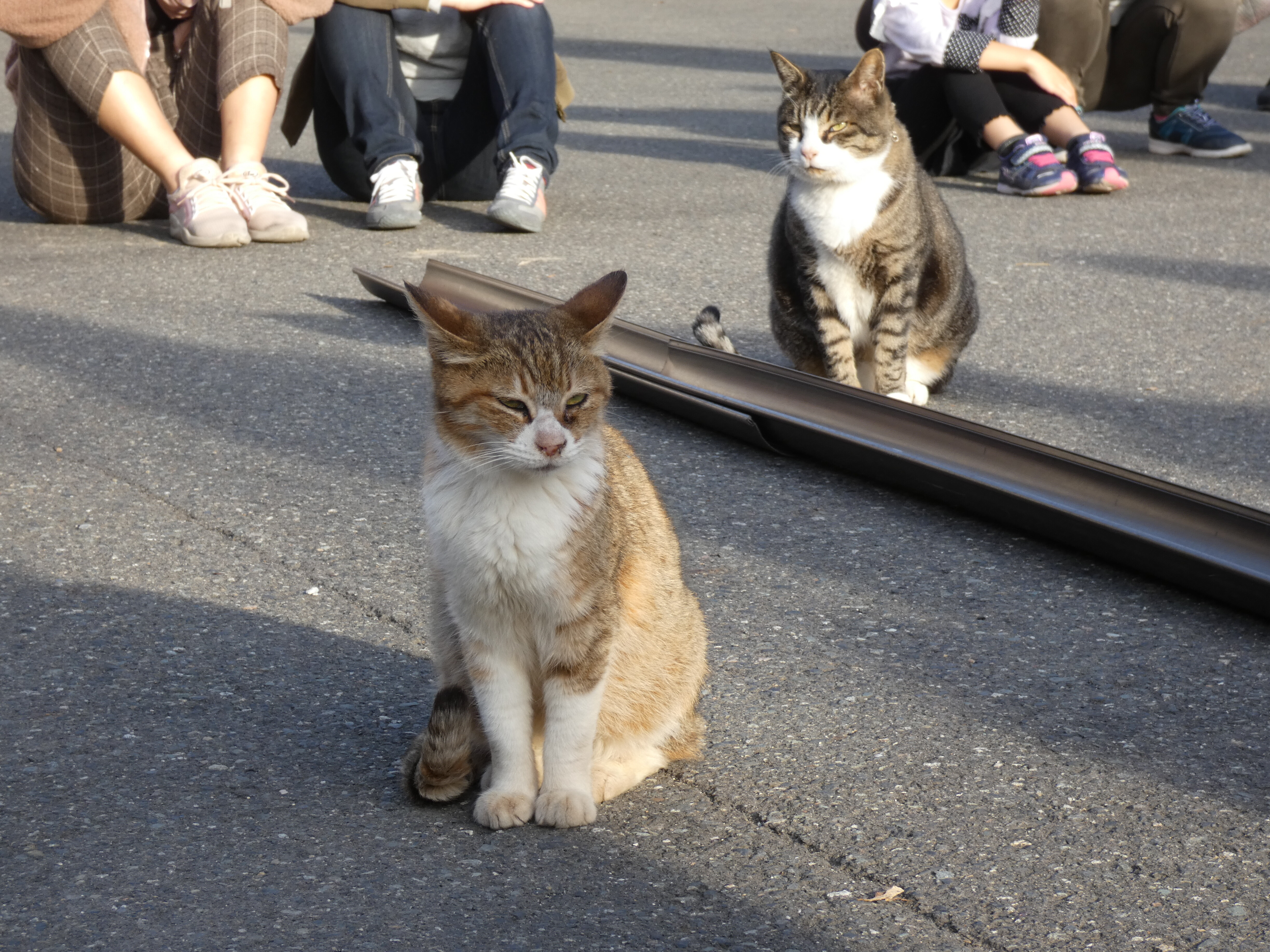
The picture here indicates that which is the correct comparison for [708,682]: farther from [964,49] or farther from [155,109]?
[964,49]

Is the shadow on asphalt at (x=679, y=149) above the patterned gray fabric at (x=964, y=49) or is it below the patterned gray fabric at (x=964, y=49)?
below

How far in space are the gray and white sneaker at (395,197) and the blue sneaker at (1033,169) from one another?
9.92ft

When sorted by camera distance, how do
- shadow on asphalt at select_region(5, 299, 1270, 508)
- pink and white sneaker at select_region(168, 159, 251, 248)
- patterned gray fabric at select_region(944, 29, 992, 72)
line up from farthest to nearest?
patterned gray fabric at select_region(944, 29, 992, 72)
pink and white sneaker at select_region(168, 159, 251, 248)
shadow on asphalt at select_region(5, 299, 1270, 508)

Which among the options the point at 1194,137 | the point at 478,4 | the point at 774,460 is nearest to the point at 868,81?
the point at 774,460

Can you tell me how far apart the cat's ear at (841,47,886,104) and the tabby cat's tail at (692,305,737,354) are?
802 mm

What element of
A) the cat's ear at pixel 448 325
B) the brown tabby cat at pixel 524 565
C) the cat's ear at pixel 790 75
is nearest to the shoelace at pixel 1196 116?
the cat's ear at pixel 790 75

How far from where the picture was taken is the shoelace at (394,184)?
5.91 metres

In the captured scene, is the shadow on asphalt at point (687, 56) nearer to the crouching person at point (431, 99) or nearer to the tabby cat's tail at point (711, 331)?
the crouching person at point (431, 99)

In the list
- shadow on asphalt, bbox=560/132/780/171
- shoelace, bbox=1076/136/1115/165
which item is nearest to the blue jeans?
shadow on asphalt, bbox=560/132/780/171

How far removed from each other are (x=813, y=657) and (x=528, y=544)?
35.4 inches

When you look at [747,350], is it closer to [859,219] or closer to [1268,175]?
[859,219]

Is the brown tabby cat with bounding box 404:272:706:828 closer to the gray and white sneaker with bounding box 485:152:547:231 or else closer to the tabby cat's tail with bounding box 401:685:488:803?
the tabby cat's tail with bounding box 401:685:488:803

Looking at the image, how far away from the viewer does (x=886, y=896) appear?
195 centimetres

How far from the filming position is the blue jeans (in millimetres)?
5957
